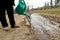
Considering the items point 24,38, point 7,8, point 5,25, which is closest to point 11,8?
point 7,8

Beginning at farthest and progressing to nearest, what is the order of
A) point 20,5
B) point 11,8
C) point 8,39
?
point 20,5, point 11,8, point 8,39

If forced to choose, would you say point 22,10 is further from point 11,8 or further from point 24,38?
point 24,38

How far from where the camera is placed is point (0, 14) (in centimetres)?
604

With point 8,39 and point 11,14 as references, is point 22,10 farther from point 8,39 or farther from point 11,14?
point 8,39

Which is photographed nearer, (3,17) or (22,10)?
(3,17)

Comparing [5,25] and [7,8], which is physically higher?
[7,8]

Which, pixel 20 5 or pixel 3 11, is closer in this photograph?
pixel 3 11

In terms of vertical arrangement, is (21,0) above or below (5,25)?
above

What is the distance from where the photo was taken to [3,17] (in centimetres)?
607

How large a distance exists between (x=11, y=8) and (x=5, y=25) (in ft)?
1.80

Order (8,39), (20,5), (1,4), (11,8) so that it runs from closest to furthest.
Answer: (8,39), (1,4), (11,8), (20,5)

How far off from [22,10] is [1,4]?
1.07 m

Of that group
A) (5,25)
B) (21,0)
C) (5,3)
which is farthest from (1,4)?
(21,0)

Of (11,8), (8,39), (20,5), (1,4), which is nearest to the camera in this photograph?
(8,39)
